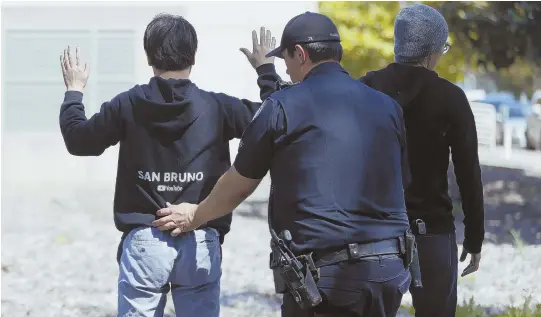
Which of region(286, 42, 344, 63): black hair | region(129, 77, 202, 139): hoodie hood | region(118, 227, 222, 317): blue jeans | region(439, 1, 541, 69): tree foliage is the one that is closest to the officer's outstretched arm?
region(118, 227, 222, 317): blue jeans

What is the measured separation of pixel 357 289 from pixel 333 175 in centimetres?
41

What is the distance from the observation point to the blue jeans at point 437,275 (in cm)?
409

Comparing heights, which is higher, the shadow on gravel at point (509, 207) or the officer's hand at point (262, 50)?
the officer's hand at point (262, 50)

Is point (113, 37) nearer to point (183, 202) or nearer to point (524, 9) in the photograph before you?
point (524, 9)

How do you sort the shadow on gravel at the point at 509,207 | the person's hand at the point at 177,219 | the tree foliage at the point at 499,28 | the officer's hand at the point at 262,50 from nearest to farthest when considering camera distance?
the person's hand at the point at 177,219, the officer's hand at the point at 262,50, the shadow on gravel at the point at 509,207, the tree foliage at the point at 499,28

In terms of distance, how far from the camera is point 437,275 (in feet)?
13.5

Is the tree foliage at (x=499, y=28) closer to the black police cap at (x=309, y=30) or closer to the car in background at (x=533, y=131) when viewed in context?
the black police cap at (x=309, y=30)

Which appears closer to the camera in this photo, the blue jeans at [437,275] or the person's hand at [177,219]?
the person's hand at [177,219]

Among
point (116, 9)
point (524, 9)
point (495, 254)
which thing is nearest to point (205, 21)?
point (116, 9)

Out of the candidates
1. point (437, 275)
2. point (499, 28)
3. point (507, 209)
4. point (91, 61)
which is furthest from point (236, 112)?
point (91, 61)

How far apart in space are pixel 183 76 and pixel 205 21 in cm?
1307

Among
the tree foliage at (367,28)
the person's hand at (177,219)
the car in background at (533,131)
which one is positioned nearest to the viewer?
the person's hand at (177,219)

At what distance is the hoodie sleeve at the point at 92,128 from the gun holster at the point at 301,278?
969 mm

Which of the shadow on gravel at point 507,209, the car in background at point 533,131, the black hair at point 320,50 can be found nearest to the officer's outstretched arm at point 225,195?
the black hair at point 320,50
